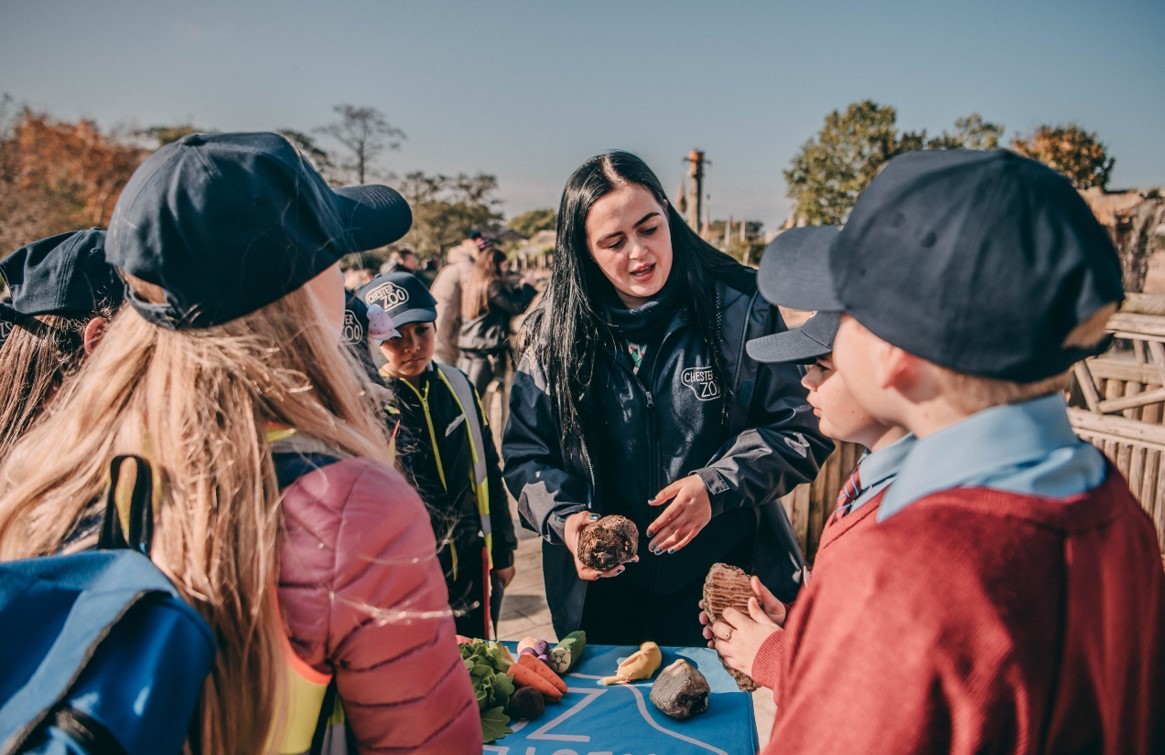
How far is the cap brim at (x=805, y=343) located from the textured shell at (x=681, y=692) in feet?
2.70

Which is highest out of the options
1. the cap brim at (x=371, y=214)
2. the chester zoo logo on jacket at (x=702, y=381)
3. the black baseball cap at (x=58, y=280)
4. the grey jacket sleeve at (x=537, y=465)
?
the cap brim at (x=371, y=214)

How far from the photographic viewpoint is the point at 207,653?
83 centimetres

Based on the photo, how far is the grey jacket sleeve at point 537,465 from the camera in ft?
7.34

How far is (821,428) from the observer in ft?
4.84

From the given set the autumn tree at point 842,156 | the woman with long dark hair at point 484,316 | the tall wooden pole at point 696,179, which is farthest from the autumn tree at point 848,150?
the woman with long dark hair at point 484,316

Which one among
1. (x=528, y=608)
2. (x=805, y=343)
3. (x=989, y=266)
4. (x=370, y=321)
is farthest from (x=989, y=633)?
(x=528, y=608)

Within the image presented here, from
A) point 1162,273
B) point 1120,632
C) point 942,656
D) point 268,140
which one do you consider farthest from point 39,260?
point 1162,273

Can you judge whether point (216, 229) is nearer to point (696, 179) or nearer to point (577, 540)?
point (577, 540)

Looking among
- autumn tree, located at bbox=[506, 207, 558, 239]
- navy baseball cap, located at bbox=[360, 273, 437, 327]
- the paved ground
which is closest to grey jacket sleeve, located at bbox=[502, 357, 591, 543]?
navy baseball cap, located at bbox=[360, 273, 437, 327]

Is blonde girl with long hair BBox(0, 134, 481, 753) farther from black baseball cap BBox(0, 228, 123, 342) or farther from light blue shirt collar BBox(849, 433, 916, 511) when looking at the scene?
black baseball cap BBox(0, 228, 123, 342)

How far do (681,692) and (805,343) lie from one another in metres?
0.91

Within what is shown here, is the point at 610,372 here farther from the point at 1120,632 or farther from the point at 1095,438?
the point at 1095,438

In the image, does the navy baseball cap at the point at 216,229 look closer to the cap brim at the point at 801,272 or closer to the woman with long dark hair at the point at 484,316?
the cap brim at the point at 801,272

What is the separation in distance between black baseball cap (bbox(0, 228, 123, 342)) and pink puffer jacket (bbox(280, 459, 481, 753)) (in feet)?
4.55
